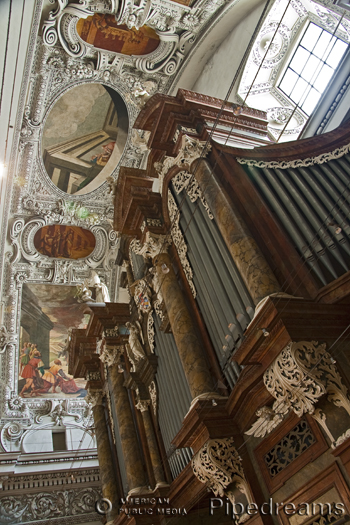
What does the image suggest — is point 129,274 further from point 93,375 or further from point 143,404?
point 143,404

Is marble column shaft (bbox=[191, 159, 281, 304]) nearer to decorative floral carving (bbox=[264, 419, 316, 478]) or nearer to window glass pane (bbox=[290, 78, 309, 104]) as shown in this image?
decorative floral carving (bbox=[264, 419, 316, 478])

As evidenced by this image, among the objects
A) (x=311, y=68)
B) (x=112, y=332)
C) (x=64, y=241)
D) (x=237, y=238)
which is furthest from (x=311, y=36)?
(x=64, y=241)

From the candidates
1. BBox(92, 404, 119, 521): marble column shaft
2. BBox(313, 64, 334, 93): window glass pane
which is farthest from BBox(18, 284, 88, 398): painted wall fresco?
BBox(313, 64, 334, 93): window glass pane

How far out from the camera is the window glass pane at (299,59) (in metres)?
9.98

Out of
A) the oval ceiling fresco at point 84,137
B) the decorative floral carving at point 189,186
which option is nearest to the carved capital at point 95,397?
the decorative floral carving at point 189,186

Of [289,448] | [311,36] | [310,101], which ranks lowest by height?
[289,448]

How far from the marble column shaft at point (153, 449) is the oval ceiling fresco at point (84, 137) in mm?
9052

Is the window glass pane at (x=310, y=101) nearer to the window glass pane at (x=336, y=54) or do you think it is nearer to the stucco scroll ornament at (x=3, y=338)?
the window glass pane at (x=336, y=54)

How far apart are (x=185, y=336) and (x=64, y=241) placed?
34.6 ft

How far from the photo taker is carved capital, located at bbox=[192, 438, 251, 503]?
4168mm

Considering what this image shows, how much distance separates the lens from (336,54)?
29.3 ft

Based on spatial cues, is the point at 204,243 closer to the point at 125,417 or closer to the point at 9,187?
the point at 125,417

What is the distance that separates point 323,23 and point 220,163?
5609 millimetres

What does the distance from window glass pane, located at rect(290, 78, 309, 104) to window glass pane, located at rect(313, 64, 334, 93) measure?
1.57 feet
